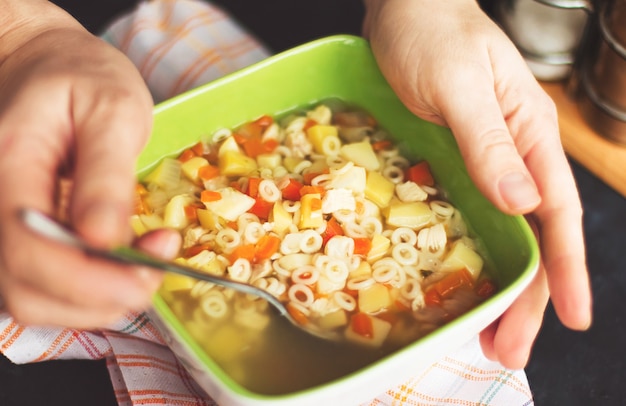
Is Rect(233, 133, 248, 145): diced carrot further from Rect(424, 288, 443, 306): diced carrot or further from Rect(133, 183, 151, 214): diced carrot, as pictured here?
Rect(424, 288, 443, 306): diced carrot

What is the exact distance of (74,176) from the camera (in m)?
0.70

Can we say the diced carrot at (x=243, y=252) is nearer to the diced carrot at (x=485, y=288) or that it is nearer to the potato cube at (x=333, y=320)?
the potato cube at (x=333, y=320)

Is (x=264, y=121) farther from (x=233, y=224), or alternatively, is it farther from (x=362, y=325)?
(x=362, y=325)

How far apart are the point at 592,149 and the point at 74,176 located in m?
1.05

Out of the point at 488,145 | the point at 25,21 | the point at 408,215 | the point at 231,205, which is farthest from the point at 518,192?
the point at 25,21

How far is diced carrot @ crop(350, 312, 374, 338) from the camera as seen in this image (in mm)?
925

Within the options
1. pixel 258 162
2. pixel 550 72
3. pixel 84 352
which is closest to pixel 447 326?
pixel 258 162

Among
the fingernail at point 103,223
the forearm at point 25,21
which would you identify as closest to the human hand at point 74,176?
the fingernail at point 103,223

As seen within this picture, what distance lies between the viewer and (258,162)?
1132 mm

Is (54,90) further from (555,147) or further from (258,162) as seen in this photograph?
(555,147)

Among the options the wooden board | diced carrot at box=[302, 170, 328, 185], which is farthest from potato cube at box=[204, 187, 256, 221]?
the wooden board

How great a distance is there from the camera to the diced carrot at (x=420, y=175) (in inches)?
44.3

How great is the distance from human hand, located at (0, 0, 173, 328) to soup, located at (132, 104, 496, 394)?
0.20m

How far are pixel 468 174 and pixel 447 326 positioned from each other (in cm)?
31
